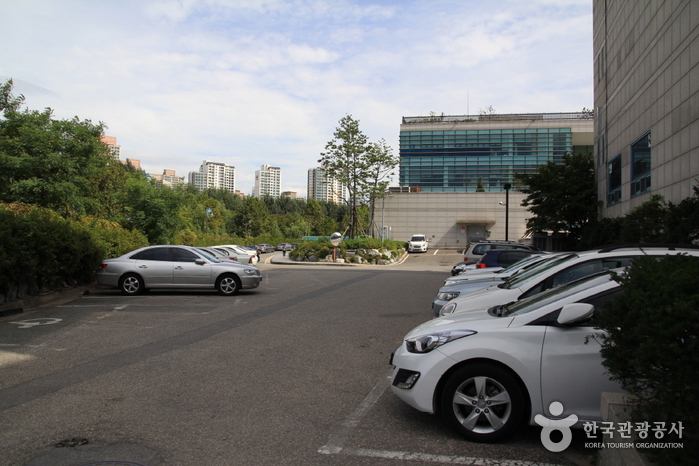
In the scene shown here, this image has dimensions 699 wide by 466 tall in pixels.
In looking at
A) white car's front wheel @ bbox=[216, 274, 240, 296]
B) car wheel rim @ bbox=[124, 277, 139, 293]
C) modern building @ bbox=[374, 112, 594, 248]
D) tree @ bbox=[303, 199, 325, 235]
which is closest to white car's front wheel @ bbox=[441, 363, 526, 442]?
white car's front wheel @ bbox=[216, 274, 240, 296]

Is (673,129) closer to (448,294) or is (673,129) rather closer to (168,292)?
(448,294)

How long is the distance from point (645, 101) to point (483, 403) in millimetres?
19606

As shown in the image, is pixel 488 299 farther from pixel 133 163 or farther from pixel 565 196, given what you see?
pixel 133 163

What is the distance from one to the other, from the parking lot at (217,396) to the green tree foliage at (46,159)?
10.4 m

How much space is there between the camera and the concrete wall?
60.5 meters

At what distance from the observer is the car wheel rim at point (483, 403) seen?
4285mm

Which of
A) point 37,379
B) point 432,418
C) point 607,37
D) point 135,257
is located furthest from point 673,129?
point 37,379

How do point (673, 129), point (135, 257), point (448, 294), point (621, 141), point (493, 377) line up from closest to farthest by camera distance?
point (493, 377)
point (448, 294)
point (135, 257)
point (673, 129)
point (621, 141)

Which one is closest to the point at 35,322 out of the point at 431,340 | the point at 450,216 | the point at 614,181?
the point at 431,340

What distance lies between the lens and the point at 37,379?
628 cm

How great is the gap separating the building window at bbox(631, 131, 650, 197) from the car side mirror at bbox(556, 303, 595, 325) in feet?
58.2

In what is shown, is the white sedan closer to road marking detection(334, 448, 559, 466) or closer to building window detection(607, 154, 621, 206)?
road marking detection(334, 448, 559, 466)

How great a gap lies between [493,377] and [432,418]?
3.13 ft

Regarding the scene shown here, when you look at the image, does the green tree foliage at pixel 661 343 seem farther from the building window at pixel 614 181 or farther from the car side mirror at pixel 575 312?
the building window at pixel 614 181
